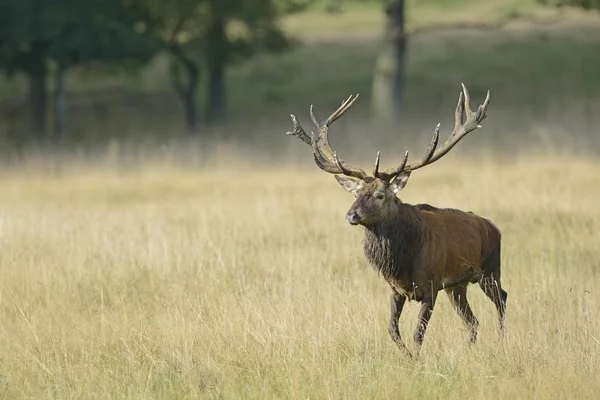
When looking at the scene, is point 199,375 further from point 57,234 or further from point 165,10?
→ point 165,10

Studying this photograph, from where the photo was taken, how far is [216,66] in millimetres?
37406

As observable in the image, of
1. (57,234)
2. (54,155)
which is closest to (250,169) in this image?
(54,155)

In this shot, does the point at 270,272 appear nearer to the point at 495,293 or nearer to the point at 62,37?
the point at 495,293

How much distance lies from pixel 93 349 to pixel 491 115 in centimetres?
2280

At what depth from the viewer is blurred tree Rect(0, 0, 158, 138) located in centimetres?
3106

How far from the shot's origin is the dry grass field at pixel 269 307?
750cm

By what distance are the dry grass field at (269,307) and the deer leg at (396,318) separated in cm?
11

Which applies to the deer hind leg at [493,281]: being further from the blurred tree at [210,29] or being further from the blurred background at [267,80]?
the blurred tree at [210,29]

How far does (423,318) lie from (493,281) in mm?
1138

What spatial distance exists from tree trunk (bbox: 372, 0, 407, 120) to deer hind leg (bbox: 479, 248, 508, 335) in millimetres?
21202

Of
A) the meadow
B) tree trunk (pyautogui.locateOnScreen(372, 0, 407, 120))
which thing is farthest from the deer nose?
tree trunk (pyautogui.locateOnScreen(372, 0, 407, 120))

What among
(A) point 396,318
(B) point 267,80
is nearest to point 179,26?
(B) point 267,80

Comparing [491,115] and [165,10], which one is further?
[165,10]

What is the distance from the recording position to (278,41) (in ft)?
120
